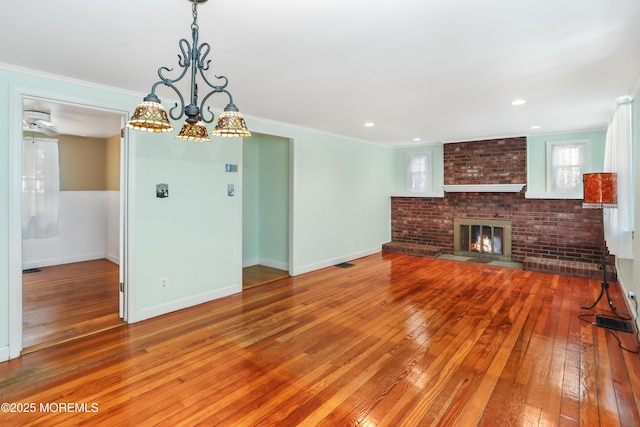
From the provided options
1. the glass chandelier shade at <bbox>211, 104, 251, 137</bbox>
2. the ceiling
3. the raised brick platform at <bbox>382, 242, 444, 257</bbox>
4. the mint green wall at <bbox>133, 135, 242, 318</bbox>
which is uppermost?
the ceiling

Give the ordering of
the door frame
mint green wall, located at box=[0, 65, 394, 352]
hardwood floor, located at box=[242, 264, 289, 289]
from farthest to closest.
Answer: hardwood floor, located at box=[242, 264, 289, 289], mint green wall, located at box=[0, 65, 394, 352], the door frame

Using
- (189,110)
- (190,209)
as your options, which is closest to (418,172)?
(190,209)

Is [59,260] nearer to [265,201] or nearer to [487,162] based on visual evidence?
[265,201]

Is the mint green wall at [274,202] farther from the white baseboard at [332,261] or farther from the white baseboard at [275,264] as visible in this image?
the white baseboard at [332,261]

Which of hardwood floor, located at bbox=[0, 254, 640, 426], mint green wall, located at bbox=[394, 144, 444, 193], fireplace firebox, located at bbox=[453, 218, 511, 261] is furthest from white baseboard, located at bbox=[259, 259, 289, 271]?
fireplace firebox, located at bbox=[453, 218, 511, 261]

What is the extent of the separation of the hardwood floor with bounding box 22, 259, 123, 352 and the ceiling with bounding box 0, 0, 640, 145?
2323 millimetres

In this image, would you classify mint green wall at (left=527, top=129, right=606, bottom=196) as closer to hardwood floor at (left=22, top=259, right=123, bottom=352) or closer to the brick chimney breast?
the brick chimney breast

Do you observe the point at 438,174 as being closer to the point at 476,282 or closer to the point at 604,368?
the point at 476,282

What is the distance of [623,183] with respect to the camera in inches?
130

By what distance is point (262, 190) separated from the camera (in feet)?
19.4

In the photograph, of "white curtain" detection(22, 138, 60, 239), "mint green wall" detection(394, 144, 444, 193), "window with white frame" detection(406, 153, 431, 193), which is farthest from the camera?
"window with white frame" detection(406, 153, 431, 193)

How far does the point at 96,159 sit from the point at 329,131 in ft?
14.5

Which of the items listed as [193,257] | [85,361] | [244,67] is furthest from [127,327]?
[244,67]

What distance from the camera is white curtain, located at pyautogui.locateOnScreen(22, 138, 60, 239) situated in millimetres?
5371
